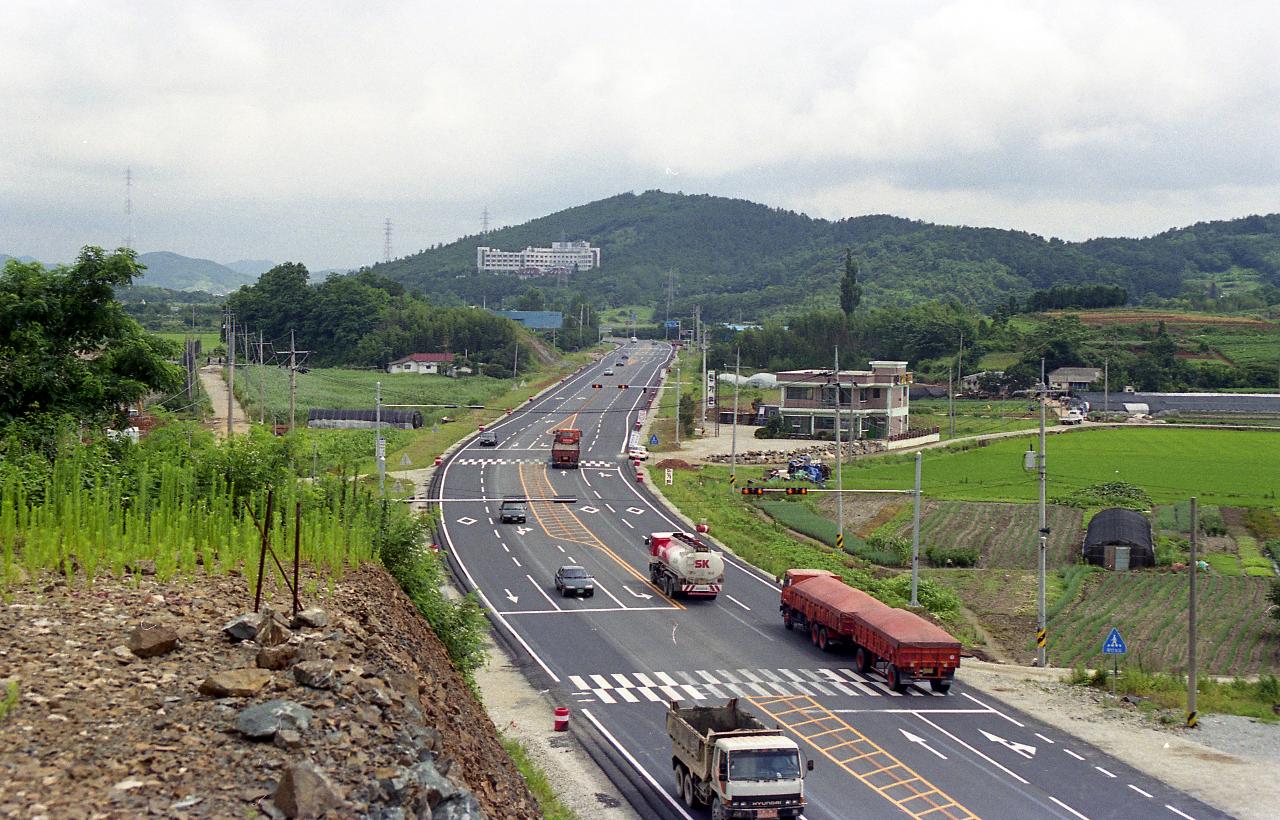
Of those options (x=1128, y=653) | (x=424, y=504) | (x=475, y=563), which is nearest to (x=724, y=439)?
(x=424, y=504)

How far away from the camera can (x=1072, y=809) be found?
28.5 metres

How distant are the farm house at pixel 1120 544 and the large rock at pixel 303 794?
63.4m

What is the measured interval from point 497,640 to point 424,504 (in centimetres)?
2956

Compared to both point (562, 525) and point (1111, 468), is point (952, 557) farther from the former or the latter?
point (1111, 468)

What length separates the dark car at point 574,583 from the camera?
5372cm

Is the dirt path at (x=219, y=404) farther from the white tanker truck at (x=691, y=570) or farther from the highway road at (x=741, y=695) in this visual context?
the white tanker truck at (x=691, y=570)

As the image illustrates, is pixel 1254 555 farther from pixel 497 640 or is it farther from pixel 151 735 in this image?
pixel 151 735

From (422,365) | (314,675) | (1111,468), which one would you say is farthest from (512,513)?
(422,365)

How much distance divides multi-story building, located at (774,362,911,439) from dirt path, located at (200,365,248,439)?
180 feet

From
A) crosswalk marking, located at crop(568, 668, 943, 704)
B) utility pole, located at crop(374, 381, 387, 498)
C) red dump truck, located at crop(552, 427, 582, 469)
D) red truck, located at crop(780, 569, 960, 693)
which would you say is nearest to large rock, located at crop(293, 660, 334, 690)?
crosswalk marking, located at crop(568, 668, 943, 704)

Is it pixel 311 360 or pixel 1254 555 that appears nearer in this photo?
pixel 1254 555

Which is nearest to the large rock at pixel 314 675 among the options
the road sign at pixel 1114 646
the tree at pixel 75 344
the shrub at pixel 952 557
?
the tree at pixel 75 344

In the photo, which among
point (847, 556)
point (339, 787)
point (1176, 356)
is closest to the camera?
point (339, 787)

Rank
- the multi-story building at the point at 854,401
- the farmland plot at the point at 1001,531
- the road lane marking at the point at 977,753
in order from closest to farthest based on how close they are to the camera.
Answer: the road lane marking at the point at 977,753
the farmland plot at the point at 1001,531
the multi-story building at the point at 854,401
